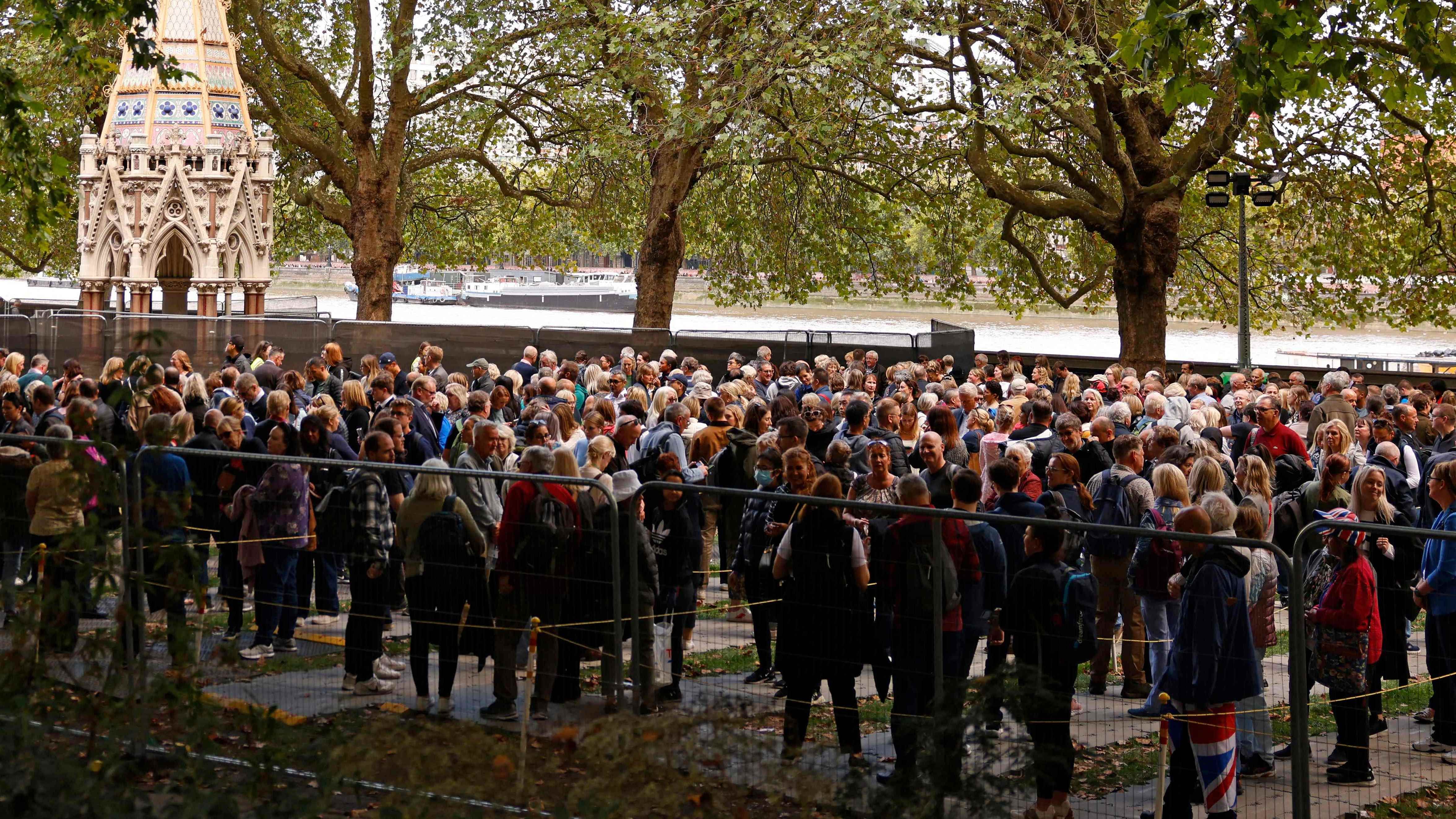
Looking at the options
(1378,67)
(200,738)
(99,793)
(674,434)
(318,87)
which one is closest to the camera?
(99,793)

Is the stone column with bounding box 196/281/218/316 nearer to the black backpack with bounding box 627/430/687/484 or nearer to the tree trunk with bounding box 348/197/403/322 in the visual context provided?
the tree trunk with bounding box 348/197/403/322

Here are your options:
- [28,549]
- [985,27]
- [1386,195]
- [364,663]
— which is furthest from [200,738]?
[1386,195]

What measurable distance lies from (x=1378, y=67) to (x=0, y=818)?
7874mm

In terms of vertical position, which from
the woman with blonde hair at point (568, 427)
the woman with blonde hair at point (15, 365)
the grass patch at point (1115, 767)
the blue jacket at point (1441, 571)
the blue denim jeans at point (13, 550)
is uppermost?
the woman with blonde hair at point (15, 365)

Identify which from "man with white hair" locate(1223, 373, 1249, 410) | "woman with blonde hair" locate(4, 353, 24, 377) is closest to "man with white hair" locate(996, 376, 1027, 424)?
"man with white hair" locate(1223, 373, 1249, 410)

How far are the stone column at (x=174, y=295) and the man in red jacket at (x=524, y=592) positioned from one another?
21.0 m

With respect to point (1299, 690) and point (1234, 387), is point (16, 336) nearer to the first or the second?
point (1234, 387)

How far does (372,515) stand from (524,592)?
1001 millimetres

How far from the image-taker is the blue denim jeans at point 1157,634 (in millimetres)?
5926

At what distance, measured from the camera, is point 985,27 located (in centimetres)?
2070

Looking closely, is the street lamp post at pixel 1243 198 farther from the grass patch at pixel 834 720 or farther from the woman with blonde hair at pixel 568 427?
the grass patch at pixel 834 720

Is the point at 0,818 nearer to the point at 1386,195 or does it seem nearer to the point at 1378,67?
the point at 1378,67

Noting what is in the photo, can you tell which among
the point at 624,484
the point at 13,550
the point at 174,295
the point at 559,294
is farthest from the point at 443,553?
the point at 559,294

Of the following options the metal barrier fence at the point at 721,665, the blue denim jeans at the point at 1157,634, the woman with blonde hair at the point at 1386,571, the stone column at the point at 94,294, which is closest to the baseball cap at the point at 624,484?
the metal barrier fence at the point at 721,665
